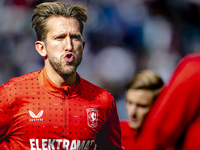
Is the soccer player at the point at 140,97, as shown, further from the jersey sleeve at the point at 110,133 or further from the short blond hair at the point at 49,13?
the short blond hair at the point at 49,13

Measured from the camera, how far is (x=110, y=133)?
110 inches

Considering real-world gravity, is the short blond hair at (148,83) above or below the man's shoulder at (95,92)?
below

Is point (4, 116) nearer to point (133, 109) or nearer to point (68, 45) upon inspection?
point (68, 45)

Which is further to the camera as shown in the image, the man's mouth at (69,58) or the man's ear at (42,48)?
the man's ear at (42,48)

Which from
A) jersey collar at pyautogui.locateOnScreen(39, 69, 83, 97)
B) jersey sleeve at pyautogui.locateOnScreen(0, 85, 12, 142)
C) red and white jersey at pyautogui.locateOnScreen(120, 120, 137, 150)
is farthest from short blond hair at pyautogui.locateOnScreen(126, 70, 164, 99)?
jersey sleeve at pyautogui.locateOnScreen(0, 85, 12, 142)

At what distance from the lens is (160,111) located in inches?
50.3

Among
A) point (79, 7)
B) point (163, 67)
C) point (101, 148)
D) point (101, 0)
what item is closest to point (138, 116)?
point (101, 148)

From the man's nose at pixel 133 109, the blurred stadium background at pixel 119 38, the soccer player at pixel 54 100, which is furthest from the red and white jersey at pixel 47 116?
the blurred stadium background at pixel 119 38

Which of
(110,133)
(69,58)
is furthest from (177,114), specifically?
(110,133)

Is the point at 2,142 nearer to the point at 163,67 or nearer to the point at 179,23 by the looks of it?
the point at 163,67

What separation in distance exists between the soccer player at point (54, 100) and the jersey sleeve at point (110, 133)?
59 millimetres

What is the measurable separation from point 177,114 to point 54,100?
1457 millimetres

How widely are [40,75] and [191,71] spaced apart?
1667 millimetres

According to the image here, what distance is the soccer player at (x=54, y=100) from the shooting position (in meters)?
2.40
